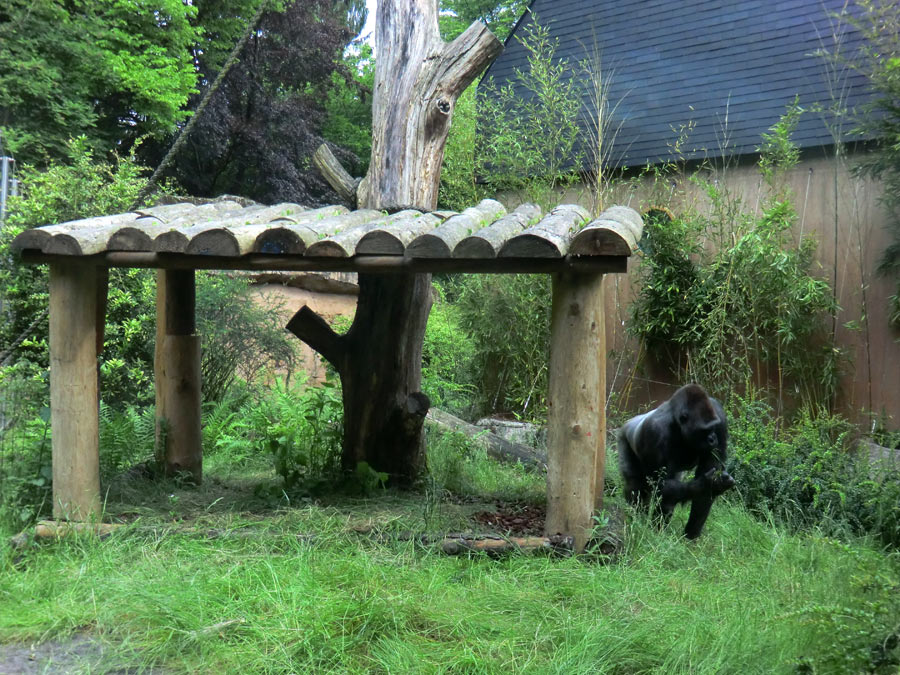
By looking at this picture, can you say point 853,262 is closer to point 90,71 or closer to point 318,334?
point 318,334

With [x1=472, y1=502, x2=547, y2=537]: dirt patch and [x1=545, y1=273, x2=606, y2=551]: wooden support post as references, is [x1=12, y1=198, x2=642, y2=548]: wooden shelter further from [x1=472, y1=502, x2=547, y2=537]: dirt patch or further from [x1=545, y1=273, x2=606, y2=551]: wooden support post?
[x1=472, y1=502, x2=547, y2=537]: dirt patch

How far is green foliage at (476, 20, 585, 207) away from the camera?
9801 millimetres

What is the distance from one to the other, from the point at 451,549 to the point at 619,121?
809 cm

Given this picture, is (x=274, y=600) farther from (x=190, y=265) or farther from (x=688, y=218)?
(x=688, y=218)

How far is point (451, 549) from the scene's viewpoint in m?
4.43

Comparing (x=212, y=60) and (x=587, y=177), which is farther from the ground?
(x=212, y=60)

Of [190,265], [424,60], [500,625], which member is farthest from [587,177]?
[500,625]

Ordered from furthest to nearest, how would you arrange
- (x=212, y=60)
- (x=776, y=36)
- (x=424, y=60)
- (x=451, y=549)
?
(x=212, y=60) → (x=776, y=36) → (x=424, y=60) → (x=451, y=549)

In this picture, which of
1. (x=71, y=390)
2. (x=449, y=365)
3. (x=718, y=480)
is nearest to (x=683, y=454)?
(x=718, y=480)

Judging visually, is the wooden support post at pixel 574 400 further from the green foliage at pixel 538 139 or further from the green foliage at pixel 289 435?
the green foliage at pixel 538 139

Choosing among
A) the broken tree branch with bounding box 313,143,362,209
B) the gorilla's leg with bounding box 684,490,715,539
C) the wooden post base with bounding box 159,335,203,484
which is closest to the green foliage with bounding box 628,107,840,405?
the gorilla's leg with bounding box 684,490,715,539

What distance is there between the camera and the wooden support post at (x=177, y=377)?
6.05 metres

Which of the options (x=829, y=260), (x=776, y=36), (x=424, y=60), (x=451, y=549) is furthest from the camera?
(x=776, y=36)

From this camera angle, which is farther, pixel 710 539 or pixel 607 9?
pixel 607 9
